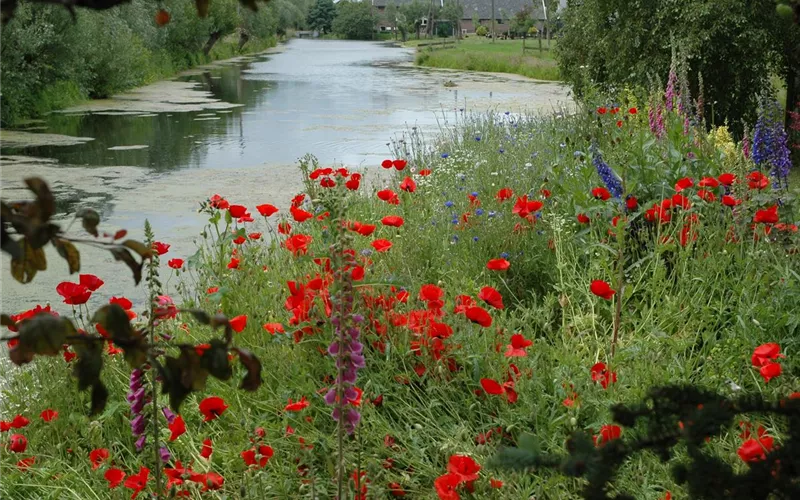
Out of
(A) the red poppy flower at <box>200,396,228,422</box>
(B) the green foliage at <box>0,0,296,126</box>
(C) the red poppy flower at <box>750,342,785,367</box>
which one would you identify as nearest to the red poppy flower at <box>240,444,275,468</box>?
(A) the red poppy flower at <box>200,396,228,422</box>

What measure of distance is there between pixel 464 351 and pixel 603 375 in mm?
449

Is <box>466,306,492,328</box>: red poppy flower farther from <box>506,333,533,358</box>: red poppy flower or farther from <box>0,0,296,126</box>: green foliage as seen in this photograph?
<box>0,0,296,126</box>: green foliage

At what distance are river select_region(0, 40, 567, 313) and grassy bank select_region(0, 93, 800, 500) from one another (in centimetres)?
216

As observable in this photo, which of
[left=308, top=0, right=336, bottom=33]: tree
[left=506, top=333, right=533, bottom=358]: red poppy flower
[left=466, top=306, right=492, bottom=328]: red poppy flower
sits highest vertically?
[left=308, top=0, right=336, bottom=33]: tree

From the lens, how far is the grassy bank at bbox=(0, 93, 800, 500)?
225 centimetres

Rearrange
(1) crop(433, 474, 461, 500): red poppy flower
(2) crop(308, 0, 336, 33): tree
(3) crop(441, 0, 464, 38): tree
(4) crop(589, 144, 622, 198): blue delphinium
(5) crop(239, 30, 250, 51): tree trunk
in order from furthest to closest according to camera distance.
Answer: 1. (2) crop(308, 0, 336, 33): tree
2. (3) crop(441, 0, 464, 38): tree
3. (5) crop(239, 30, 250, 51): tree trunk
4. (4) crop(589, 144, 622, 198): blue delphinium
5. (1) crop(433, 474, 461, 500): red poppy flower

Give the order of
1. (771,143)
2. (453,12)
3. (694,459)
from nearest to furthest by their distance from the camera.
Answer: (694,459) → (771,143) → (453,12)

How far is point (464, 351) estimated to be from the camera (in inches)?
100.0

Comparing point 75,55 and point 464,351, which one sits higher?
point 75,55

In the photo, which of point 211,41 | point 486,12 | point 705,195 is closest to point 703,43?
point 705,195

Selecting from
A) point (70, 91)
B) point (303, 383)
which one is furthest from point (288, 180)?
point (70, 91)

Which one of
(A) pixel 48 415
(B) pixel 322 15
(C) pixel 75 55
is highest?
(B) pixel 322 15

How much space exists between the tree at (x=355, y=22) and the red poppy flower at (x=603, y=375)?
90741mm

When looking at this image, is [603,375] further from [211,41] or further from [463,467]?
[211,41]
